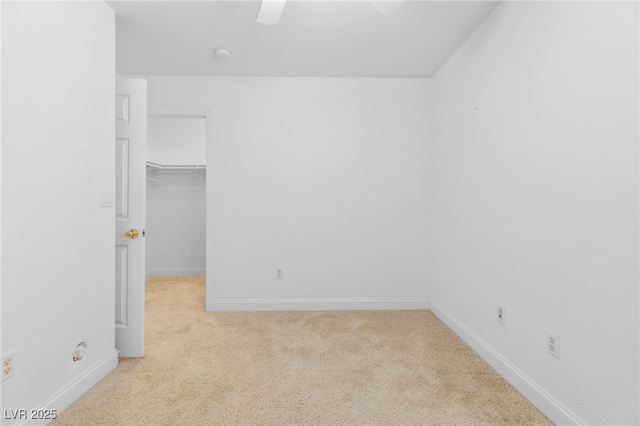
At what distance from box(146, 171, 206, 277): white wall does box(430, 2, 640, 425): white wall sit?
12.0ft

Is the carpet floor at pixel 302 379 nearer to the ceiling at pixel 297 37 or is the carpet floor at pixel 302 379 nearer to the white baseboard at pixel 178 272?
the white baseboard at pixel 178 272

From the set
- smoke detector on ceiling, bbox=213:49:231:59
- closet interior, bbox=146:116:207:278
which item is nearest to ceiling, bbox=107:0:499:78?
smoke detector on ceiling, bbox=213:49:231:59

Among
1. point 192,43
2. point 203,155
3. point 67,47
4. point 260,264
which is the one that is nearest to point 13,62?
point 67,47

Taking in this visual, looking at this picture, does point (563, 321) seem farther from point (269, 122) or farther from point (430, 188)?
point (269, 122)

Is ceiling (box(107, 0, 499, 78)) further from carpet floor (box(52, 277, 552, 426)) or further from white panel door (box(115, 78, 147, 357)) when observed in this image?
carpet floor (box(52, 277, 552, 426))

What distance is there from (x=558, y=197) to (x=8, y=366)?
8.18 ft

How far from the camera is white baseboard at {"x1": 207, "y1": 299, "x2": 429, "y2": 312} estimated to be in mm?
3221

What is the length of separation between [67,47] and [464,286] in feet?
9.51

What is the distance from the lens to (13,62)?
53.9 inches

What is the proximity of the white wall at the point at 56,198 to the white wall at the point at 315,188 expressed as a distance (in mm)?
1238

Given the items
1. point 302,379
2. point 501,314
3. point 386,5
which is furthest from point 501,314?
point 386,5

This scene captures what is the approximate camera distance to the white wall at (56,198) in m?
1.37

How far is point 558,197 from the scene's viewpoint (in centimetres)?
158

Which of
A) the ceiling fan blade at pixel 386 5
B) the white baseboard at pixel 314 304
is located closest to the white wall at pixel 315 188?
the white baseboard at pixel 314 304
